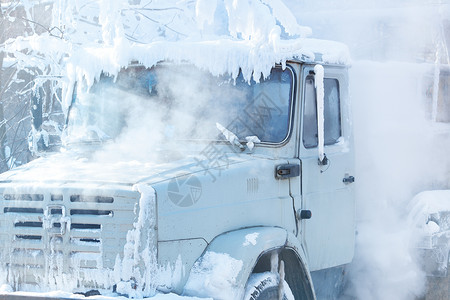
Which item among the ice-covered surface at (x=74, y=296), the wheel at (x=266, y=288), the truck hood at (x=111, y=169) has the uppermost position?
the truck hood at (x=111, y=169)

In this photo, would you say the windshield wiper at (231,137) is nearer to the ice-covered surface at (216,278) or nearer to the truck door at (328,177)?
the truck door at (328,177)

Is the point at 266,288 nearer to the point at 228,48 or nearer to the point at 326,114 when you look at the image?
the point at 326,114

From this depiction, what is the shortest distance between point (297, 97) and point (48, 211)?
2035 mm

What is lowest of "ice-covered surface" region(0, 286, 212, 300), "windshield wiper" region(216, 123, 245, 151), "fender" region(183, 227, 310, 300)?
"ice-covered surface" region(0, 286, 212, 300)

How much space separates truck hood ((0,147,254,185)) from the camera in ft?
14.1

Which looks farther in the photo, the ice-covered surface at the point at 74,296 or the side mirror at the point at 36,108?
the side mirror at the point at 36,108

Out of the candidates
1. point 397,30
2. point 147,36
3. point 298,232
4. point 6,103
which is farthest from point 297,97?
point 6,103

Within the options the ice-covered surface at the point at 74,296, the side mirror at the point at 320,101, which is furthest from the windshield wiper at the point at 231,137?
the ice-covered surface at the point at 74,296

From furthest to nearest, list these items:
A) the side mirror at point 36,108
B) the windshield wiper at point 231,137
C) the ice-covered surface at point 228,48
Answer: the side mirror at point 36,108 → the ice-covered surface at point 228,48 → the windshield wiper at point 231,137

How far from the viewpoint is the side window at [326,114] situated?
5.20m

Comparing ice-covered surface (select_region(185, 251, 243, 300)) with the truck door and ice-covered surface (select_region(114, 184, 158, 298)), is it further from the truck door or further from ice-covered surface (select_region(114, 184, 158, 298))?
the truck door

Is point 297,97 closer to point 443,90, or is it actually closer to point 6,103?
point 443,90

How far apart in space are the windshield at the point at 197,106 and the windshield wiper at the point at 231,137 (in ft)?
0.08

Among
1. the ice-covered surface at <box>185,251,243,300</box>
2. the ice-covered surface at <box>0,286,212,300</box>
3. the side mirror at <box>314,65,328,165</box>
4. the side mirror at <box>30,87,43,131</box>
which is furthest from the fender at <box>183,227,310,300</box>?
the side mirror at <box>30,87,43,131</box>
